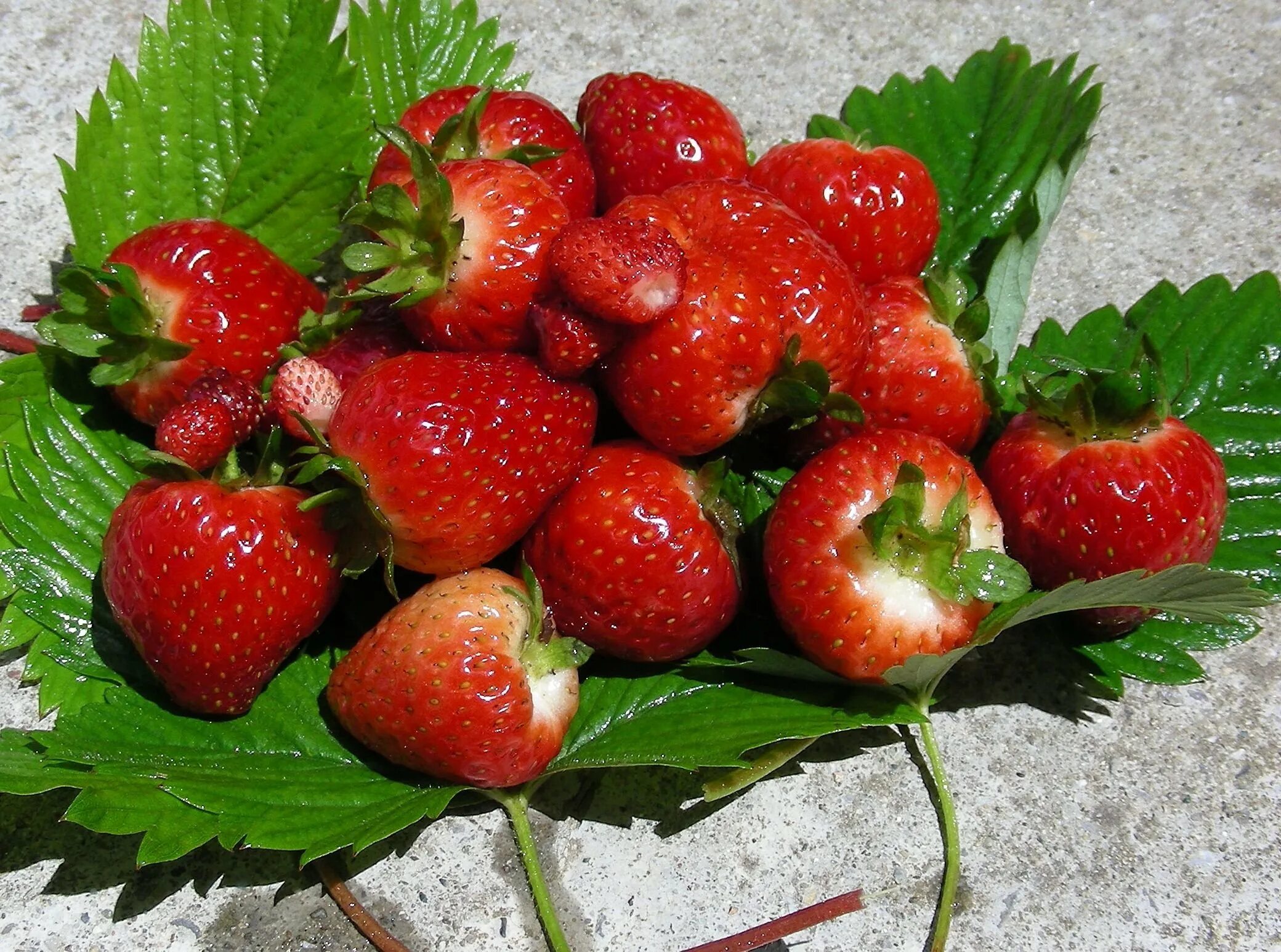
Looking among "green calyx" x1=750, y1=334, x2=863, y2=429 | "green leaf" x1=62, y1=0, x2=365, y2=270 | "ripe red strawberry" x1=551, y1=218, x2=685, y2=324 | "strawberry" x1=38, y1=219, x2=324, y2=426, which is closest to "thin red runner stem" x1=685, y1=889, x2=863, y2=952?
"green calyx" x1=750, y1=334, x2=863, y2=429

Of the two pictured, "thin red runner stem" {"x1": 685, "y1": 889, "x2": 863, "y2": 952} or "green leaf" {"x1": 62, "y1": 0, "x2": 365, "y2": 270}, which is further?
"green leaf" {"x1": 62, "y1": 0, "x2": 365, "y2": 270}

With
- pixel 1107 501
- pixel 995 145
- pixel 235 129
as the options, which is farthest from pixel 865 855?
pixel 235 129

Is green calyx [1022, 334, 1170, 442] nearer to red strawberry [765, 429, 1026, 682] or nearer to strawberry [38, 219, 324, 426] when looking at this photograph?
red strawberry [765, 429, 1026, 682]

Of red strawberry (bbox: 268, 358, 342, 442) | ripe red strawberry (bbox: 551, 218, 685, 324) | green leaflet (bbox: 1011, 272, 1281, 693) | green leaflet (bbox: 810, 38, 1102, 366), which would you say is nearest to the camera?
ripe red strawberry (bbox: 551, 218, 685, 324)

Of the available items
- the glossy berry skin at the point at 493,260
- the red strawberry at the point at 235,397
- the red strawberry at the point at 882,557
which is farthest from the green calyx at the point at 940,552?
the red strawberry at the point at 235,397

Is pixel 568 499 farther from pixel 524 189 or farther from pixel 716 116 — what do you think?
pixel 716 116

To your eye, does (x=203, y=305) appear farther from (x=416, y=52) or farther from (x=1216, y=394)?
(x=1216, y=394)
